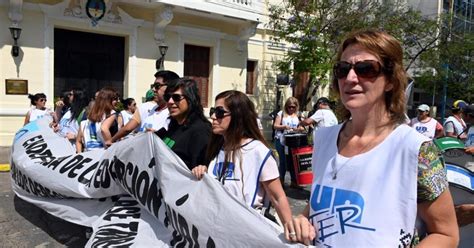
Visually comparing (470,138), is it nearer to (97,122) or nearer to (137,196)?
(137,196)

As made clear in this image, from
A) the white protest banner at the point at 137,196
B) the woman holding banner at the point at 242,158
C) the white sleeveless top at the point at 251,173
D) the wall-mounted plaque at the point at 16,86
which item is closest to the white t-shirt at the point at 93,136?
the white protest banner at the point at 137,196

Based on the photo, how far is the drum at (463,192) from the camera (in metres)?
2.37

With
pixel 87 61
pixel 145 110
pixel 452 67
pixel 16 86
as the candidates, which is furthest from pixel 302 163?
pixel 452 67

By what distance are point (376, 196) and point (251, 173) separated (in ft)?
4.19

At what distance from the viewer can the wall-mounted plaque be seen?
35.9ft

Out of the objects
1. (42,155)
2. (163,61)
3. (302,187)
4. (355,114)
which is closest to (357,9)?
(163,61)

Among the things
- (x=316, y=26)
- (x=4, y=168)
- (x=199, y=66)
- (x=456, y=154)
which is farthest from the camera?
(x=199, y=66)

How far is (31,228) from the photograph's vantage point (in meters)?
4.68

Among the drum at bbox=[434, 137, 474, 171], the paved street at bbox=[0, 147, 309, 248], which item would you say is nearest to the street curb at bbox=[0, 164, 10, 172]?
the paved street at bbox=[0, 147, 309, 248]

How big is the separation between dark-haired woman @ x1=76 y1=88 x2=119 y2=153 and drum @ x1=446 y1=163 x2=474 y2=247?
3.78m

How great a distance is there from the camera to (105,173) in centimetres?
349

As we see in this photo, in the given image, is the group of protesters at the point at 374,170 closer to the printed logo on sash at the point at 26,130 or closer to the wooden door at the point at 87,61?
the printed logo on sash at the point at 26,130

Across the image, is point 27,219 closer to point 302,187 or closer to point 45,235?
point 45,235

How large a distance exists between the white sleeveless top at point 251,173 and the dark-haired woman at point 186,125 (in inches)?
19.5
